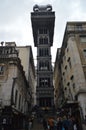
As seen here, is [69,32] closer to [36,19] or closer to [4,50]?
[4,50]

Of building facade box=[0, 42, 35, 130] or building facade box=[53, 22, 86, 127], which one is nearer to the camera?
building facade box=[0, 42, 35, 130]

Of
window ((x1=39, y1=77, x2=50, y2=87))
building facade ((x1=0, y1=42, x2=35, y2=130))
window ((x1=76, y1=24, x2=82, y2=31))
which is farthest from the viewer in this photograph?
window ((x1=39, y1=77, x2=50, y2=87))

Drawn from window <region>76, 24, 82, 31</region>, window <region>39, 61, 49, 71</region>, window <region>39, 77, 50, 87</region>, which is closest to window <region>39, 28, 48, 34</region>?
window <region>39, 61, 49, 71</region>

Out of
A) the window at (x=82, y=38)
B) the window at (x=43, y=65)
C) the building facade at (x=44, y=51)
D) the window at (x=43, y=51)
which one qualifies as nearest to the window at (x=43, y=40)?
the building facade at (x=44, y=51)

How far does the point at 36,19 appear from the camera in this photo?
Result: 195ft

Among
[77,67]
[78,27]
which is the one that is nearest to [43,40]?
[78,27]

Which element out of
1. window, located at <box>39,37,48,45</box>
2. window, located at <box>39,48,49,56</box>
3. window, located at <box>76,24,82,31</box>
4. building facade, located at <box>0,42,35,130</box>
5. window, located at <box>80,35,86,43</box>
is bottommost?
building facade, located at <box>0,42,35,130</box>

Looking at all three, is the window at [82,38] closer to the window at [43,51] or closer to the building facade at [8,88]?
the building facade at [8,88]

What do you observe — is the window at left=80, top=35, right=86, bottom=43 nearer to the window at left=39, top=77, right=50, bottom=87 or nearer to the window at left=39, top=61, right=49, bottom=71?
the window at left=39, top=77, right=50, bottom=87

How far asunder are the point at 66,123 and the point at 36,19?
2098 inches

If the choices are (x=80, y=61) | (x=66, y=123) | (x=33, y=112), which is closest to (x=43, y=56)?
(x=33, y=112)

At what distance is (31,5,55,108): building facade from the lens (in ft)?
152

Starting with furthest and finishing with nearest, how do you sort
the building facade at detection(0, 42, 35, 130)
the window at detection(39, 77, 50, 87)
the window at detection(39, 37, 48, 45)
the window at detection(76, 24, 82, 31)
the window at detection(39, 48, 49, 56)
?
the window at detection(39, 37, 48, 45)
the window at detection(39, 48, 49, 56)
the window at detection(39, 77, 50, 87)
the window at detection(76, 24, 82, 31)
the building facade at detection(0, 42, 35, 130)

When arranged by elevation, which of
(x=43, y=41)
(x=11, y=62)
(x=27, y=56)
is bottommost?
(x=11, y=62)
